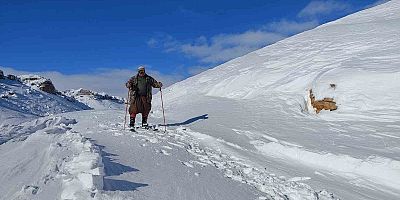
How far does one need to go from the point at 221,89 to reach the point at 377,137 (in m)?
10.9

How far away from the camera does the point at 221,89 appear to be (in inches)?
805

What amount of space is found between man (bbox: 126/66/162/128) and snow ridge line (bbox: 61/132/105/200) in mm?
4984

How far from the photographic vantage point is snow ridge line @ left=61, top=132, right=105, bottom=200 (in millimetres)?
4895

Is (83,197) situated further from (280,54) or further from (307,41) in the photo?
(307,41)

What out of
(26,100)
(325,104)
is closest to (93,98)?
(26,100)

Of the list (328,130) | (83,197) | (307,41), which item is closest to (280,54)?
(307,41)

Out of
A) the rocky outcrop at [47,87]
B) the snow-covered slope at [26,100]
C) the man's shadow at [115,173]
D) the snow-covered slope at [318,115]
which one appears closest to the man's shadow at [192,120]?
the snow-covered slope at [318,115]

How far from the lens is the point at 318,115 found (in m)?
13.1

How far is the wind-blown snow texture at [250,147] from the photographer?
611 cm

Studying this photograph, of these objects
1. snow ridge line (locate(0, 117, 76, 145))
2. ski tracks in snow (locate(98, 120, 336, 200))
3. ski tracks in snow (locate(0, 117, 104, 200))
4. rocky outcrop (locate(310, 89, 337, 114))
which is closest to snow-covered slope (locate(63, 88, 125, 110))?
snow ridge line (locate(0, 117, 76, 145))

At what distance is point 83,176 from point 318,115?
9684 millimetres

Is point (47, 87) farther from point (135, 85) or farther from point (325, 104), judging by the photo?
point (325, 104)

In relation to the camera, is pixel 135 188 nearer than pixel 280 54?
Yes

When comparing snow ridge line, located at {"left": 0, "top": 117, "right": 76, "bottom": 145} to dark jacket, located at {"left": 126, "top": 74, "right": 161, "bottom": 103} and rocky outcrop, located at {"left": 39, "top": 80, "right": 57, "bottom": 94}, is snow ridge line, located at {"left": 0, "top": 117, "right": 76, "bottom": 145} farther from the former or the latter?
rocky outcrop, located at {"left": 39, "top": 80, "right": 57, "bottom": 94}
